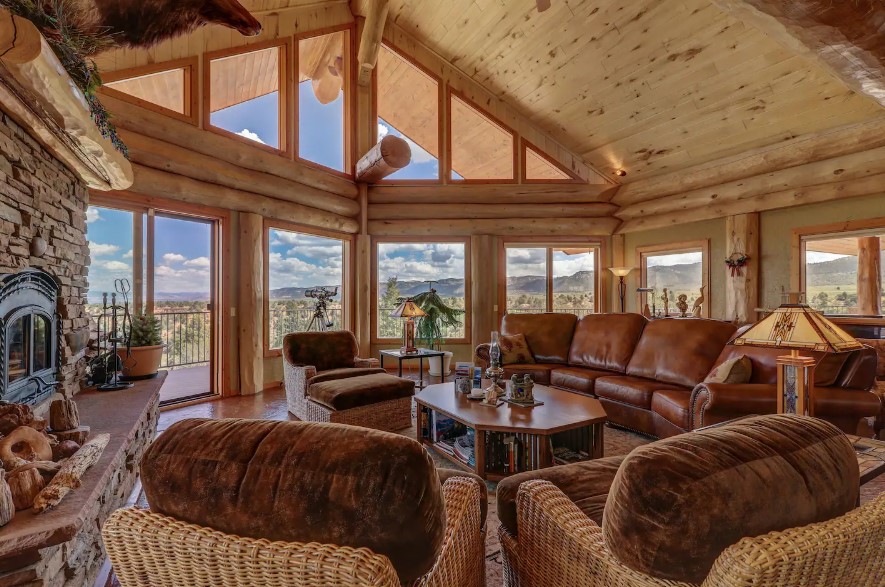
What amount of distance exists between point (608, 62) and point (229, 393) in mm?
5808

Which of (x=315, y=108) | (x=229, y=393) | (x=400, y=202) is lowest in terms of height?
(x=229, y=393)

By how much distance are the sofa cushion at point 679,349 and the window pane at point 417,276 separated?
323 cm

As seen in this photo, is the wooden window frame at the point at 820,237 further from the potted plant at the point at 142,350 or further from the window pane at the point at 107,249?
the window pane at the point at 107,249

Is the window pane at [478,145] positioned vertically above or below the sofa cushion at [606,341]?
above

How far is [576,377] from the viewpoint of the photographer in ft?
13.7

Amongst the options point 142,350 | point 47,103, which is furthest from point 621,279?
point 47,103

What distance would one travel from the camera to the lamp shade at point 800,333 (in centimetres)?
175

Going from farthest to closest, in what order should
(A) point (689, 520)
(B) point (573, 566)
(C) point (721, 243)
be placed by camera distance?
(C) point (721, 243)
(B) point (573, 566)
(A) point (689, 520)

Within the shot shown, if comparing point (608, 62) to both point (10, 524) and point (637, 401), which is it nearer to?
point (637, 401)

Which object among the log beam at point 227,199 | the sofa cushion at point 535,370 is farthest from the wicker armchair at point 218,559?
the log beam at point 227,199

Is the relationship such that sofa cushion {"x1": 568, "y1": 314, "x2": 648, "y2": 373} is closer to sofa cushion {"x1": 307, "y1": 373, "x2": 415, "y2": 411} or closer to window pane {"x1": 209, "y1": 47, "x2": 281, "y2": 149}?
sofa cushion {"x1": 307, "y1": 373, "x2": 415, "y2": 411}

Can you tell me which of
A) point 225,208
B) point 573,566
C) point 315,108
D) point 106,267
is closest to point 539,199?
point 315,108

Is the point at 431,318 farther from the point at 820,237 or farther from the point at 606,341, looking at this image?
the point at 820,237

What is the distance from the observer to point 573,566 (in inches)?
48.3
